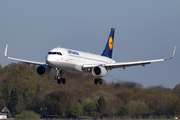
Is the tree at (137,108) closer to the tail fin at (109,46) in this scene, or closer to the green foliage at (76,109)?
the green foliage at (76,109)

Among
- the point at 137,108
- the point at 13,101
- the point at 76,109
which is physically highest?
the point at 13,101

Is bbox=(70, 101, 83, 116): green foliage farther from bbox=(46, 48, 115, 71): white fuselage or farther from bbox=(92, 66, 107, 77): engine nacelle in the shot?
bbox=(92, 66, 107, 77): engine nacelle

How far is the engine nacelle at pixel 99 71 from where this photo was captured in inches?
1752

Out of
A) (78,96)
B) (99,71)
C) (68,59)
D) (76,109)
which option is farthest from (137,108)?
(68,59)

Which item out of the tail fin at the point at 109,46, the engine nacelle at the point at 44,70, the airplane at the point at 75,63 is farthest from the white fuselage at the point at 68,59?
the tail fin at the point at 109,46

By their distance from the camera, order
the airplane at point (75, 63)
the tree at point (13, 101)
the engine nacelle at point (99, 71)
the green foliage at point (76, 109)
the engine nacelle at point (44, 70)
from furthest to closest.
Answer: the tree at point (13, 101) < the green foliage at point (76, 109) < the engine nacelle at point (44, 70) < the engine nacelle at point (99, 71) < the airplane at point (75, 63)

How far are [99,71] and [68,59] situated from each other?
5.06 metres

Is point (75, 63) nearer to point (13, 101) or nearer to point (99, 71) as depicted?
point (99, 71)

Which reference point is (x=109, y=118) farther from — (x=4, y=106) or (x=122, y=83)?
(x=4, y=106)

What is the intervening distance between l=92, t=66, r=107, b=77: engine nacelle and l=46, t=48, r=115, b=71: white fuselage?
1.47m

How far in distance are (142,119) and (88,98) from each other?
43.5ft

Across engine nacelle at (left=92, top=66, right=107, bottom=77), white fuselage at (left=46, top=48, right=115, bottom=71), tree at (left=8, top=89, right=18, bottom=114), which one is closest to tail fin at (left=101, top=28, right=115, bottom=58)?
white fuselage at (left=46, top=48, right=115, bottom=71)

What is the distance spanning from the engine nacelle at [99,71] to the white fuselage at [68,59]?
4.83ft

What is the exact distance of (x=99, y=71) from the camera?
44844mm
